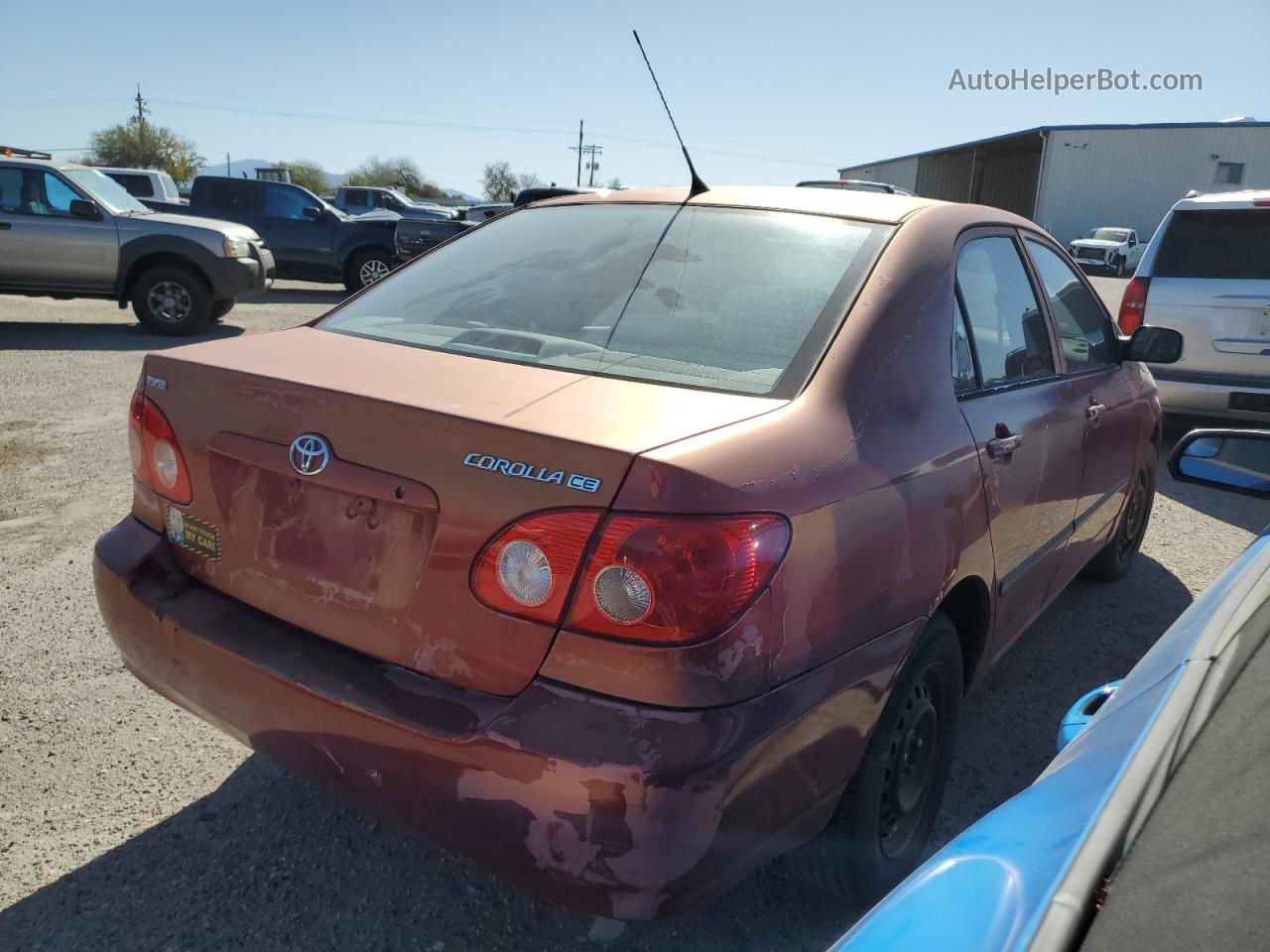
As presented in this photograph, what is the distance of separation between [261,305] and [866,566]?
14282mm

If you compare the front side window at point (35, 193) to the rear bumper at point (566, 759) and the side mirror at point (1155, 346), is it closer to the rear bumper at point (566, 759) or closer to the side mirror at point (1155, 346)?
the rear bumper at point (566, 759)

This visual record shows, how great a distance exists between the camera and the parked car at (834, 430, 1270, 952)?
853 millimetres

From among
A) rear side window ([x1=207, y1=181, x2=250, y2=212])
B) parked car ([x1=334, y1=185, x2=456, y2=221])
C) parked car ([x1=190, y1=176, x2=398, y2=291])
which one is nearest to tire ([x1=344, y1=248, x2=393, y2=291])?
parked car ([x1=190, y1=176, x2=398, y2=291])

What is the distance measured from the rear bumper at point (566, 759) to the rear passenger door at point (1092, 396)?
1.65m

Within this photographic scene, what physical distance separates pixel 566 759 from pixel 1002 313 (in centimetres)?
197

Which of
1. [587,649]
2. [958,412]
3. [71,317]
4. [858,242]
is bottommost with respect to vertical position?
[71,317]

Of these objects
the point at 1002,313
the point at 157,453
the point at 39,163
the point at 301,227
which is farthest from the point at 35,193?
the point at 1002,313

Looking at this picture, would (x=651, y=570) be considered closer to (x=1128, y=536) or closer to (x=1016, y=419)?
(x=1016, y=419)

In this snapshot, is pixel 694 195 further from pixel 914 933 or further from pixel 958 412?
pixel 914 933

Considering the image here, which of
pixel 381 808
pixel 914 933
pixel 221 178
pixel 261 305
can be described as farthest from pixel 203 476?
pixel 221 178

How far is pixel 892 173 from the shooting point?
58531 mm

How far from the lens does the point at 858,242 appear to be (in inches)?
94.1

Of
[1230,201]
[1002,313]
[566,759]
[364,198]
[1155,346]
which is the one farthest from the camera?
[364,198]

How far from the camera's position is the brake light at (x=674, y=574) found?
1624mm
